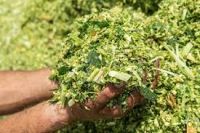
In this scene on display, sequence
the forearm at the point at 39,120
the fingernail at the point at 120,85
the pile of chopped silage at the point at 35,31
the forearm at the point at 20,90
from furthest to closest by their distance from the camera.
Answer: the pile of chopped silage at the point at 35,31, the forearm at the point at 20,90, the forearm at the point at 39,120, the fingernail at the point at 120,85

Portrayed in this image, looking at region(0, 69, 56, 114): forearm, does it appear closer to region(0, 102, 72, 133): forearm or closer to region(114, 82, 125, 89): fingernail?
region(0, 102, 72, 133): forearm

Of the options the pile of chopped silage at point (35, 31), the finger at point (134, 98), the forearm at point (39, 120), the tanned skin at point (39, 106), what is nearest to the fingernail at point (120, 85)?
the tanned skin at point (39, 106)

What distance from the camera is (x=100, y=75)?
2.79 m

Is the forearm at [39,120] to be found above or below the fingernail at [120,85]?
below

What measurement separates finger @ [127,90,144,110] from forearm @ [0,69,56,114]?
946 millimetres

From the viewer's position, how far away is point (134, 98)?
2895 mm

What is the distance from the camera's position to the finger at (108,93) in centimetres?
277

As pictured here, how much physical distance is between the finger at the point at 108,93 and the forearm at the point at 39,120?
0.28 metres

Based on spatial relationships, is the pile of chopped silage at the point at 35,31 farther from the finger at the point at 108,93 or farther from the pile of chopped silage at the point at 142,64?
the finger at the point at 108,93

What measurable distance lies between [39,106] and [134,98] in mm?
637

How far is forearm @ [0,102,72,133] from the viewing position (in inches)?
121

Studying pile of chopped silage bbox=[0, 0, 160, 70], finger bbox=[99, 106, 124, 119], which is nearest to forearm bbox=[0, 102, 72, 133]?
finger bbox=[99, 106, 124, 119]

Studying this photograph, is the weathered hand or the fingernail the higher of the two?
the fingernail

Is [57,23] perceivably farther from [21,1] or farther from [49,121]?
[49,121]
